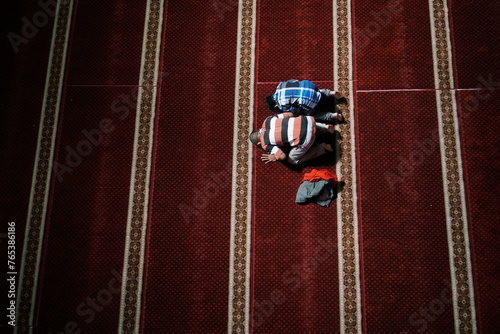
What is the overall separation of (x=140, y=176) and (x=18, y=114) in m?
1.22

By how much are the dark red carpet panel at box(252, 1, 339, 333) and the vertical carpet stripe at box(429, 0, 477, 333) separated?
2.83 ft

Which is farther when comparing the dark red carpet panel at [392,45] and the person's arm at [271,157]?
the dark red carpet panel at [392,45]

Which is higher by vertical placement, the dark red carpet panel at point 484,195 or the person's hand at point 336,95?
the person's hand at point 336,95

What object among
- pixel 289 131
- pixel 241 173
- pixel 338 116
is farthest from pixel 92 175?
pixel 338 116

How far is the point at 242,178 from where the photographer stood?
3344mm

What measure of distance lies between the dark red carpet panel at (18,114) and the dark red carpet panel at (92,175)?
0.23 meters

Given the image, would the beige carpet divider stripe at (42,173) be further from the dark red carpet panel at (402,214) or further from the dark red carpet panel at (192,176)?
the dark red carpet panel at (402,214)

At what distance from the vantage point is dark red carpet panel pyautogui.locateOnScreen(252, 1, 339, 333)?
3129mm

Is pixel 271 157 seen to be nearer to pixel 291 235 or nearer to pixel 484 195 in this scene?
pixel 291 235

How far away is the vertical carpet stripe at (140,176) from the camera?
3.20 meters

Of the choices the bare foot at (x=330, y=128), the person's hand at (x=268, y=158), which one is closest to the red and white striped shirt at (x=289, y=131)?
the person's hand at (x=268, y=158)

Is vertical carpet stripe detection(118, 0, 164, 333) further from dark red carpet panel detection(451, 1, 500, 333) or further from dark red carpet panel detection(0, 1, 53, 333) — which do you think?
dark red carpet panel detection(451, 1, 500, 333)

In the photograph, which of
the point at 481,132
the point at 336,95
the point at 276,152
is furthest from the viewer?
the point at 336,95

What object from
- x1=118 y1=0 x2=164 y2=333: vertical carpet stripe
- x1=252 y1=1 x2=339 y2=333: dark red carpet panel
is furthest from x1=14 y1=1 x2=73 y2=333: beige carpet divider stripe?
x1=252 y1=1 x2=339 y2=333: dark red carpet panel
